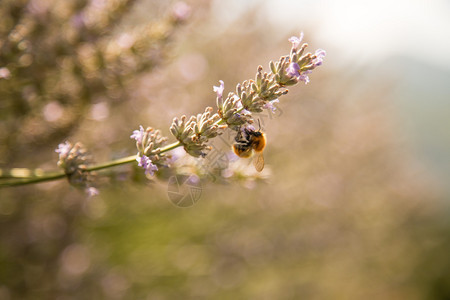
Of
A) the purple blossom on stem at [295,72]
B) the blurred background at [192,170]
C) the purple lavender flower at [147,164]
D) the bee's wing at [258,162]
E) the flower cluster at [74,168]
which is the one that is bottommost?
the purple lavender flower at [147,164]

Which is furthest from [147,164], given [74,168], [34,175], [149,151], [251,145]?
[251,145]

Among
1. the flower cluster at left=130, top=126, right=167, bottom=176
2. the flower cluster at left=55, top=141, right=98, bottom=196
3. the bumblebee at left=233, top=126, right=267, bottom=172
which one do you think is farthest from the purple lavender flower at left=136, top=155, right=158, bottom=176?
the bumblebee at left=233, top=126, right=267, bottom=172

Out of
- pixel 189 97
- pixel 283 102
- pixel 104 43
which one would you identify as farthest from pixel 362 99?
pixel 104 43

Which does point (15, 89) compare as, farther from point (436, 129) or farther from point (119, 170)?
point (436, 129)

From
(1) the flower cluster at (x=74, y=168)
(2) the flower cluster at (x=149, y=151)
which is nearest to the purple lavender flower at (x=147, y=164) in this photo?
(2) the flower cluster at (x=149, y=151)

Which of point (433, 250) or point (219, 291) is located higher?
point (433, 250)

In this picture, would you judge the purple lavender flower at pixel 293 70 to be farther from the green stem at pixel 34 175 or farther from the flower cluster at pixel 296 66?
the green stem at pixel 34 175

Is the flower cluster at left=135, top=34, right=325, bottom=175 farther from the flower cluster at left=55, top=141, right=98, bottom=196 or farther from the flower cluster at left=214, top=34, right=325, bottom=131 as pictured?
the flower cluster at left=55, top=141, right=98, bottom=196
